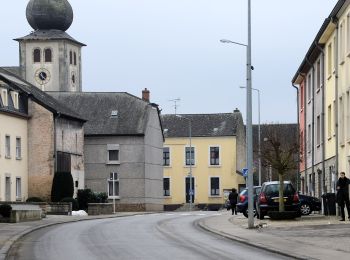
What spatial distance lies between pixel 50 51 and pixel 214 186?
2980 cm

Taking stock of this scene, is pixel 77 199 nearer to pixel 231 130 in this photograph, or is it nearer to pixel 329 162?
pixel 329 162

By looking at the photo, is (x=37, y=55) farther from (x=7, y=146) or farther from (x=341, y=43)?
(x=341, y=43)

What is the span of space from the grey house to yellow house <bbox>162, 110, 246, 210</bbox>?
69.7 ft

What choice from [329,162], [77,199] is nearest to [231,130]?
[77,199]

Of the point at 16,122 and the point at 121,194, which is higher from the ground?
the point at 16,122

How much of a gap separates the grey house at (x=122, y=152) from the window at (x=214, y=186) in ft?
70.9

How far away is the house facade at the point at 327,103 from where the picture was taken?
42812 mm

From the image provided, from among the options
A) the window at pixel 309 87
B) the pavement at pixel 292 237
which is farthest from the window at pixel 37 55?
the pavement at pixel 292 237

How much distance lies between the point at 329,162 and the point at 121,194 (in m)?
42.9

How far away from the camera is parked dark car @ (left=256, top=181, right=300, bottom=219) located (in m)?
42.7

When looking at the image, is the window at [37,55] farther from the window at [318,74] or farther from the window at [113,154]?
the window at [318,74]

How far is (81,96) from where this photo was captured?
310 ft

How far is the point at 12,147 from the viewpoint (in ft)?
234

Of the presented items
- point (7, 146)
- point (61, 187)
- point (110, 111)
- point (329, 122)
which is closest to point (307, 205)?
point (329, 122)
